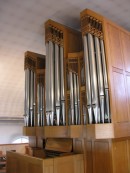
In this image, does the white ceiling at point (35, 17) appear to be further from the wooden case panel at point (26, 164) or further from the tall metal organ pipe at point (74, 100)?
the wooden case panel at point (26, 164)

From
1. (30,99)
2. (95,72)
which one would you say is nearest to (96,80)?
(95,72)

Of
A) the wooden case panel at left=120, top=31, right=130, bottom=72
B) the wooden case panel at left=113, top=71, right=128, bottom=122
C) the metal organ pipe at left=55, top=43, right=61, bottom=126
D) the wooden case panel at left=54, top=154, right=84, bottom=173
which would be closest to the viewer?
the wooden case panel at left=113, top=71, right=128, bottom=122

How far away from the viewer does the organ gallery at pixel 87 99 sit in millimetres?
3832

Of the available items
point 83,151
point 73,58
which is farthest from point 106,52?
point 83,151

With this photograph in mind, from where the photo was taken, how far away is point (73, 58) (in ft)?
14.8

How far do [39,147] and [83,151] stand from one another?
1699mm

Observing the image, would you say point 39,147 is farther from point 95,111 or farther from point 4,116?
point 4,116

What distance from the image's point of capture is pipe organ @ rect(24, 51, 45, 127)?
18.0 feet

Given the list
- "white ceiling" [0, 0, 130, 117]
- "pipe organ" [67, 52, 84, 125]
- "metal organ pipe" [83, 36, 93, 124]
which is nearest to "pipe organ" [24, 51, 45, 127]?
"white ceiling" [0, 0, 130, 117]

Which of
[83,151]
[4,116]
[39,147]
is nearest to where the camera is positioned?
[83,151]

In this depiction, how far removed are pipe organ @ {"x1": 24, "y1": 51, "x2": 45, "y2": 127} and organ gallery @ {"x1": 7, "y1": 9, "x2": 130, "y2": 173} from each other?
0.58 metres

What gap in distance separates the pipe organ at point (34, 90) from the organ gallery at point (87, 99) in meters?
0.58

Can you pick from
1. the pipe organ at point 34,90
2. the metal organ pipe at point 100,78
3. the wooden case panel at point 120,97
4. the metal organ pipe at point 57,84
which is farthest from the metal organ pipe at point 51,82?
the wooden case panel at point 120,97

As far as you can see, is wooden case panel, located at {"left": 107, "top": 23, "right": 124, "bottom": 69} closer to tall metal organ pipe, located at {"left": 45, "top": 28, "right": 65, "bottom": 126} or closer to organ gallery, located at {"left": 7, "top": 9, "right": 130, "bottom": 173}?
organ gallery, located at {"left": 7, "top": 9, "right": 130, "bottom": 173}
